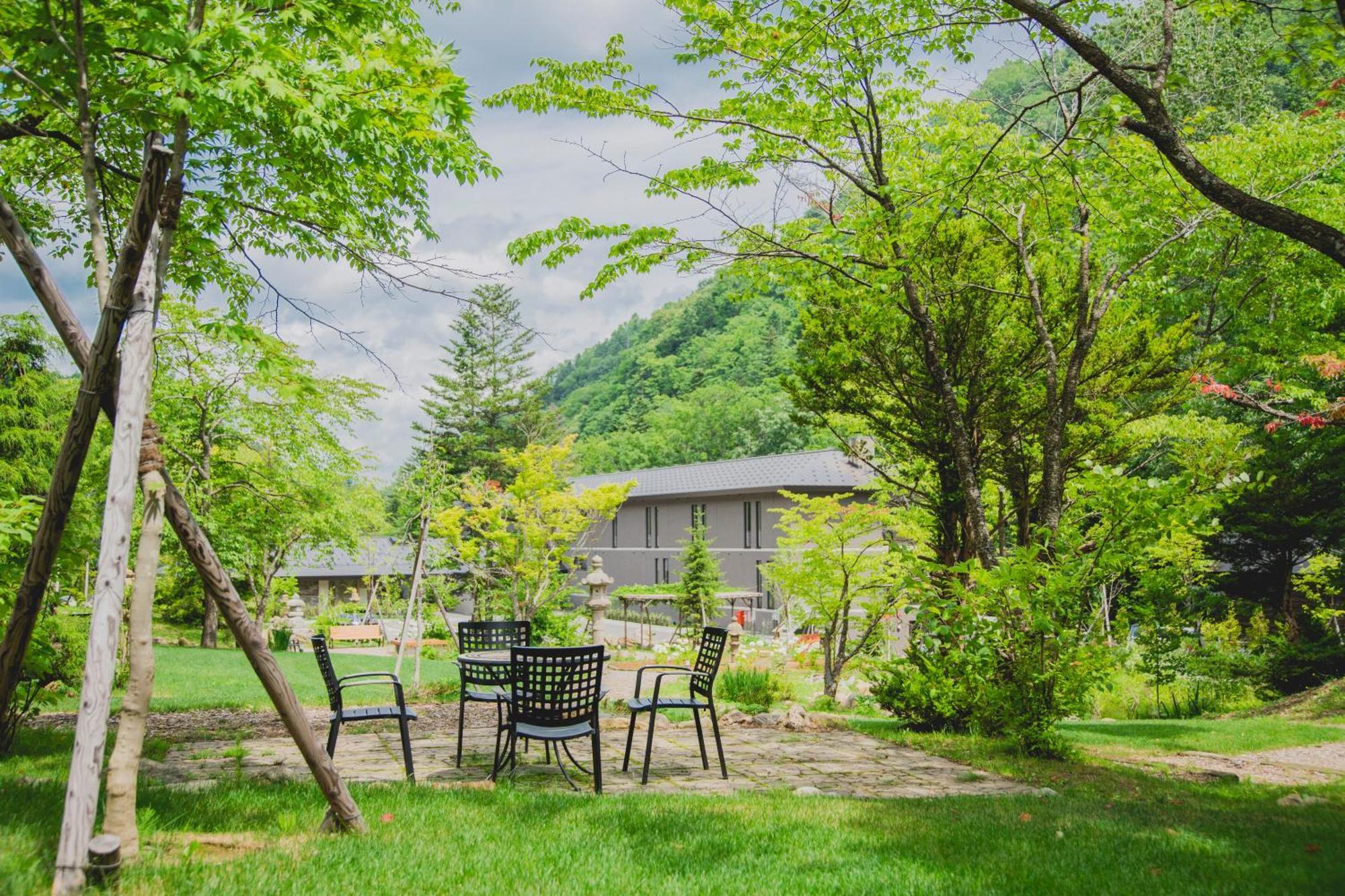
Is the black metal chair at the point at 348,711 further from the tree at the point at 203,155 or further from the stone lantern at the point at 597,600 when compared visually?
the stone lantern at the point at 597,600

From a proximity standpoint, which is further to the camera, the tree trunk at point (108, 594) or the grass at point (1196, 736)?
the grass at point (1196, 736)

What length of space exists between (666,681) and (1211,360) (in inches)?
398

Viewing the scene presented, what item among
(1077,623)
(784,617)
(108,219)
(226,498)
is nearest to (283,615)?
(226,498)

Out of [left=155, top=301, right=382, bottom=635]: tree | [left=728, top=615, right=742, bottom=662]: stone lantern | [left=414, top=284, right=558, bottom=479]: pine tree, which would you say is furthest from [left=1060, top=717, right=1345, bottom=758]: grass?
[left=414, top=284, right=558, bottom=479]: pine tree

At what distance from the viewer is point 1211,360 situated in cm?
1191

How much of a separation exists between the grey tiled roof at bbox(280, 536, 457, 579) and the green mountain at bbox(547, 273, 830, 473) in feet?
49.4

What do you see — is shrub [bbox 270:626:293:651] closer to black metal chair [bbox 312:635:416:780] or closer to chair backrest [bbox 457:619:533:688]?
chair backrest [bbox 457:619:533:688]

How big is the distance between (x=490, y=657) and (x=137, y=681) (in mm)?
3704

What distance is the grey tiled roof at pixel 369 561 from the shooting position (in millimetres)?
16141

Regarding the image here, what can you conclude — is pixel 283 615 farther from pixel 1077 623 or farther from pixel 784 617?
pixel 1077 623

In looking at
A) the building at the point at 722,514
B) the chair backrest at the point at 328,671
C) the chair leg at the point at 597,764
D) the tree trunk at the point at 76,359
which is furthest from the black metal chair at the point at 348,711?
the building at the point at 722,514

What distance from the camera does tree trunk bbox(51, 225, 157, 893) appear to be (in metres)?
2.79

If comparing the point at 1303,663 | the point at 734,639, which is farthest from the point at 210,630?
the point at 1303,663

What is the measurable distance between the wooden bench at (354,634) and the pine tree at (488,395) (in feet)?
66.4
